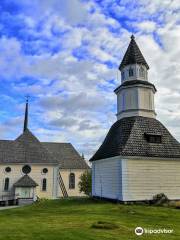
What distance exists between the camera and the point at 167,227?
51.0 ft

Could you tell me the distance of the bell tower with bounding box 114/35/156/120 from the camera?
31172mm

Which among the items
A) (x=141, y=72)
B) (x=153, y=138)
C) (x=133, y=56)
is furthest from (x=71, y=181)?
(x=153, y=138)

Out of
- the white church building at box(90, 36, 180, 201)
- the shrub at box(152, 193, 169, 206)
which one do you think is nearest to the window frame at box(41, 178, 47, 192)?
the white church building at box(90, 36, 180, 201)

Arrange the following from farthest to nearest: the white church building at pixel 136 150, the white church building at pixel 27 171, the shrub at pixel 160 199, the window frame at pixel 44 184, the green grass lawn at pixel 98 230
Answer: the window frame at pixel 44 184, the white church building at pixel 27 171, the white church building at pixel 136 150, the shrub at pixel 160 199, the green grass lawn at pixel 98 230

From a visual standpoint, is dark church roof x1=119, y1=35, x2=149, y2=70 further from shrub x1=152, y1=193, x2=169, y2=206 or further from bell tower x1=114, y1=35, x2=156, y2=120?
shrub x1=152, y1=193, x2=169, y2=206

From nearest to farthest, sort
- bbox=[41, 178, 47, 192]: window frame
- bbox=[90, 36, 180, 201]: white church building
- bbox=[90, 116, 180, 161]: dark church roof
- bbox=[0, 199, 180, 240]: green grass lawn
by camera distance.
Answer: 1. bbox=[0, 199, 180, 240]: green grass lawn
2. bbox=[90, 36, 180, 201]: white church building
3. bbox=[90, 116, 180, 161]: dark church roof
4. bbox=[41, 178, 47, 192]: window frame

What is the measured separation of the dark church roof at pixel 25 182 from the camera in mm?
44844

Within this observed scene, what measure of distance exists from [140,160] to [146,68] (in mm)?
11641

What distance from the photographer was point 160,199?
26062 millimetres

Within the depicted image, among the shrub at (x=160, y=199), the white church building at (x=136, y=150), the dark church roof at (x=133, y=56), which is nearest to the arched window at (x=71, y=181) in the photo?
the white church building at (x=136, y=150)

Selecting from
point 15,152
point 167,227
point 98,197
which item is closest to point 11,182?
point 15,152

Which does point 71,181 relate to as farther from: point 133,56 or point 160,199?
point 160,199

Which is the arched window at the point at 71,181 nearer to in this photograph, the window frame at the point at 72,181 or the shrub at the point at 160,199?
the window frame at the point at 72,181

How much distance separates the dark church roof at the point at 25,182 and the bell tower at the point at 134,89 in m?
20.0
